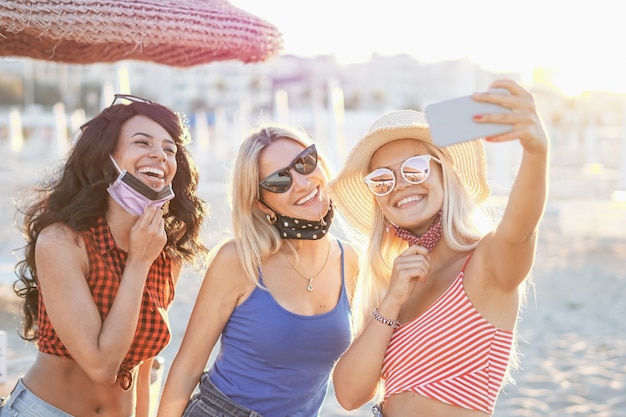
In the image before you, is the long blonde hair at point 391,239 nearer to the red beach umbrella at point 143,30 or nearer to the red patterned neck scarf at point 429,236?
the red patterned neck scarf at point 429,236

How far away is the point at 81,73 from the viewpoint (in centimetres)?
9988

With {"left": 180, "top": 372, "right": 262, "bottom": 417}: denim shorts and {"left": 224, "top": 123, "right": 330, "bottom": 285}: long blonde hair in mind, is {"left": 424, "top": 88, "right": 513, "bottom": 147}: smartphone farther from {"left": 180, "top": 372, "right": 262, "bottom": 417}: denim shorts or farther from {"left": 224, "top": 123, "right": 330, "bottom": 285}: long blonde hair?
{"left": 180, "top": 372, "right": 262, "bottom": 417}: denim shorts

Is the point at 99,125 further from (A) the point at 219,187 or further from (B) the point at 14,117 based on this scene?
(B) the point at 14,117

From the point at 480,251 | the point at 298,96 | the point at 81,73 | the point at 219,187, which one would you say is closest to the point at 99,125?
the point at 480,251

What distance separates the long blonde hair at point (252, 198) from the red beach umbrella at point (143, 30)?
43 cm

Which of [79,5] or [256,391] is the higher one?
[79,5]

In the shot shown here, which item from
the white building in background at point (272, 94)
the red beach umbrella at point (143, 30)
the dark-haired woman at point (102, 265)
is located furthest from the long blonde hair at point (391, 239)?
the white building in background at point (272, 94)

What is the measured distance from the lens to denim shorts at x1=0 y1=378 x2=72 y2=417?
2631 mm

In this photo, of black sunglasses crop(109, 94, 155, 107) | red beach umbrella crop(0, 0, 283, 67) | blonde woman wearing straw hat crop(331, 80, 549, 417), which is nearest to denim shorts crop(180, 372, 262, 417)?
blonde woman wearing straw hat crop(331, 80, 549, 417)

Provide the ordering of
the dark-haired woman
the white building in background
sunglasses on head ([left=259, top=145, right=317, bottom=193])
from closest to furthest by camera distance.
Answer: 1. the dark-haired woman
2. sunglasses on head ([left=259, top=145, right=317, bottom=193])
3. the white building in background

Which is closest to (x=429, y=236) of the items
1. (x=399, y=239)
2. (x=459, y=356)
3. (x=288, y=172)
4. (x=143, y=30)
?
(x=399, y=239)

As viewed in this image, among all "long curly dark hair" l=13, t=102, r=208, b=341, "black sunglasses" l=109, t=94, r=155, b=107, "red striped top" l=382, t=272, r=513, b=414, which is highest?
"black sunglasses" l=109, t=94, r=155, b=107

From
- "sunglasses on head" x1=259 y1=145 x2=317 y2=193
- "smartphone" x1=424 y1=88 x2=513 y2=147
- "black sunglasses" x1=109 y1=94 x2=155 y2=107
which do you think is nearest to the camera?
"smartphone" x1=424 y1=88 x2=513 y2=147

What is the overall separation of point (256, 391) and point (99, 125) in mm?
1153
